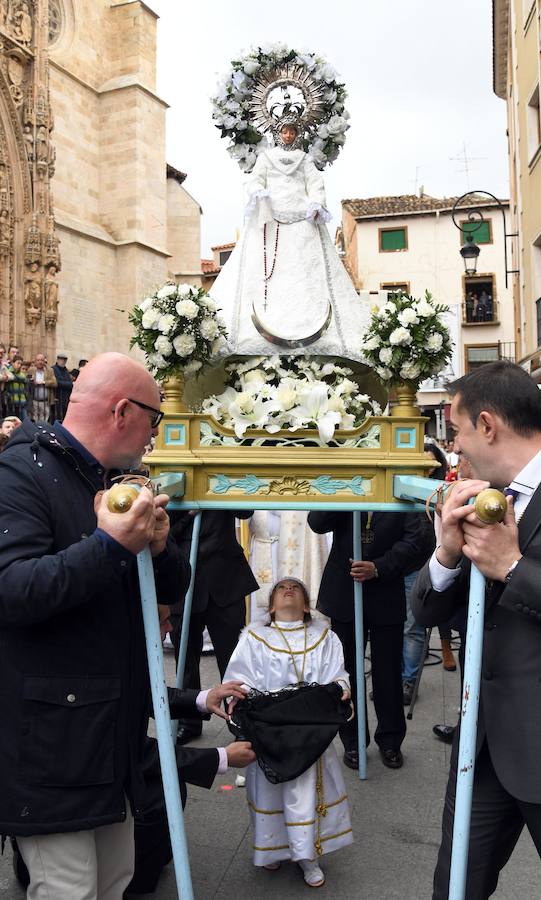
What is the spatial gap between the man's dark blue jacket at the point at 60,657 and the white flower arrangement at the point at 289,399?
1315mm

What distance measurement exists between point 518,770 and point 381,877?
5.57ft

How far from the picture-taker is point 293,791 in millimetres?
3391

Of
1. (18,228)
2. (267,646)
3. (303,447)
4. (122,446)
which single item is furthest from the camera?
(18,228)

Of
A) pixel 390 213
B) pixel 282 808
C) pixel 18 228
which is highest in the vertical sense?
pixel 390 213

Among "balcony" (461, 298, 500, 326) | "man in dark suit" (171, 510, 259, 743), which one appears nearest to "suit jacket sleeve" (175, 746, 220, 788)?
"man in dark suit" (171, 510, 259, 743)

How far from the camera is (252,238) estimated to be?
4.23 m

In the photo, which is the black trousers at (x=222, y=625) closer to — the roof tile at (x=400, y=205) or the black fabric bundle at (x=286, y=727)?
the black fabric bundle at (x=286, y=727)

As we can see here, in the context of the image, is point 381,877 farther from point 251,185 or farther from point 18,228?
point 18,228

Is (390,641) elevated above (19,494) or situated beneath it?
situated beneath

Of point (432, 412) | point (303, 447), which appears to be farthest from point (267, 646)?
point (432, 412)

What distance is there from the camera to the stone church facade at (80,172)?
19.0m

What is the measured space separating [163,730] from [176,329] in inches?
74.0

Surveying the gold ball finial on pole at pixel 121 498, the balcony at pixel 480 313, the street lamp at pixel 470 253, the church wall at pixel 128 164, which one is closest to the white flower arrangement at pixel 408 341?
the gold ball finial on pole at pixel 121 498

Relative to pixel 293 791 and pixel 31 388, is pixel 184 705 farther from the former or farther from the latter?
pixel 31 388
